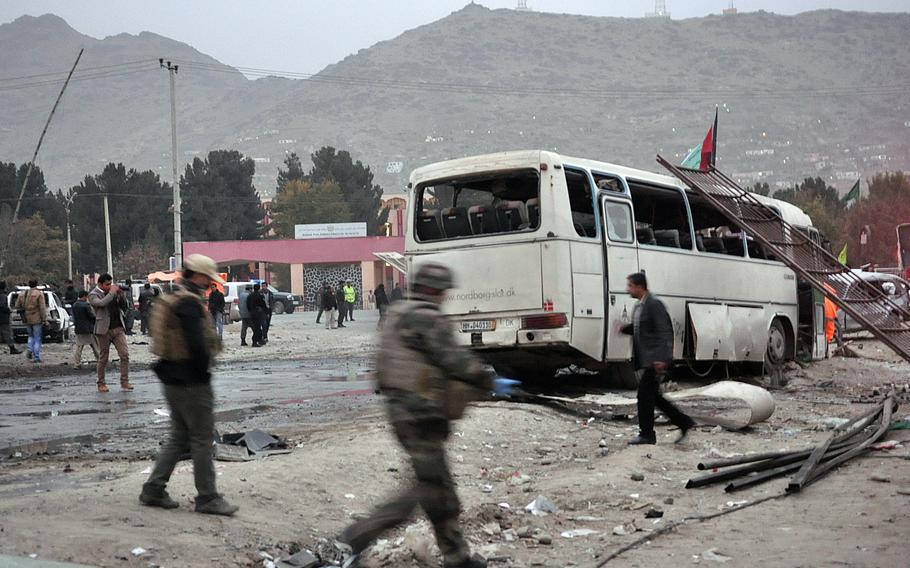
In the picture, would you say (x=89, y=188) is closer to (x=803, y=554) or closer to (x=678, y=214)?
(x=678, y=214)

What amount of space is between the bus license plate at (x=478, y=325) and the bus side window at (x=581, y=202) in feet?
5.49

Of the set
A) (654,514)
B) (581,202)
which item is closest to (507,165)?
(581,202)

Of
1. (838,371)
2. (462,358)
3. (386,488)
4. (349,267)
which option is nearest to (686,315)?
(838,371)

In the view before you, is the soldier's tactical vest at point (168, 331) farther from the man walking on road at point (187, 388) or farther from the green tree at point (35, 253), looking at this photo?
the green tree at point (35, 253)

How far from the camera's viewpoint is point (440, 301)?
605cm

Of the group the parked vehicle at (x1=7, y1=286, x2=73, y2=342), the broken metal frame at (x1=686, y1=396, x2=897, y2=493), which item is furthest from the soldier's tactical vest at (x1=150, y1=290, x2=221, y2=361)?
the parked vehicle at (x1=7, y1=286, x2=73, y2=342)

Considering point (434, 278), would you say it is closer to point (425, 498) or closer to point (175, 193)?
point (425, 498)

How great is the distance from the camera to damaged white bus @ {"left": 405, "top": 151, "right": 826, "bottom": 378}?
14.6m

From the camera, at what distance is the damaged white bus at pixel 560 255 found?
14.6 metres

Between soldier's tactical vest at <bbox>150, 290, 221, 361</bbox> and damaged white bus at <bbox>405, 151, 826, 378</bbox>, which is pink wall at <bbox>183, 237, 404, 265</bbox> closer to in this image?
damaged white bus at <bbox>405, 151, 826, 378</bbox>

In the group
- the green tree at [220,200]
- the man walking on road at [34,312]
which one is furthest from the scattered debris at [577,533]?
the green tree at [220,200]

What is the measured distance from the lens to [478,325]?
48.9 ft

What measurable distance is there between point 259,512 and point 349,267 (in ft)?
237

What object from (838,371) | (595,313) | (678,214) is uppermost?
(678,214)
